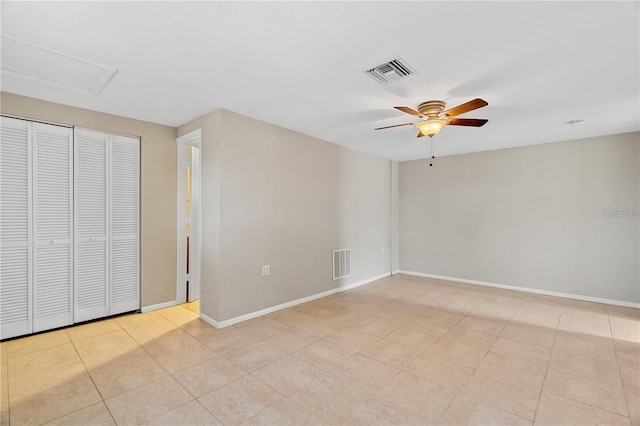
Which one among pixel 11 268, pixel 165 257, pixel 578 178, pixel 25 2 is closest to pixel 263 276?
pixel 165 257

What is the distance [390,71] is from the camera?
7.95ft

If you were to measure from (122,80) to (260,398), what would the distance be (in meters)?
2.90

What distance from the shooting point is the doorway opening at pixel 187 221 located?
4176 millimetres

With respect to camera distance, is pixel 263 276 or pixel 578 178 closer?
pixel 263 276

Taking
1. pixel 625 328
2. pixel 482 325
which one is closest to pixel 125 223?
pixel 482 325

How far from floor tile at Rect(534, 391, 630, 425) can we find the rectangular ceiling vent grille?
10.3 ft

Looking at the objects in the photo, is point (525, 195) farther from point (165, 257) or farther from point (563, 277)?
point (165, 257)

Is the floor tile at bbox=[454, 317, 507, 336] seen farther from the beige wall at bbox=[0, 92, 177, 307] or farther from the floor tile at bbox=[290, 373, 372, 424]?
the beige wall at bbox=[0, 92, 177, 307]

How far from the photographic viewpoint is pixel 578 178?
461 cm

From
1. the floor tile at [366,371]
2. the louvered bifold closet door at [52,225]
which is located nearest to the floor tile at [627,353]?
the floor tile at [366,371]

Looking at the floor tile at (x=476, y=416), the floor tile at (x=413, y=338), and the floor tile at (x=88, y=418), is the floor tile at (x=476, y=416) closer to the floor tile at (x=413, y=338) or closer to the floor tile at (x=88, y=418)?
the floor tile at (x=413, y=338)

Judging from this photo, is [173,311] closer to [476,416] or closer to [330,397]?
[330,397]

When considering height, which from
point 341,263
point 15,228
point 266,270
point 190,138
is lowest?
point 341,263

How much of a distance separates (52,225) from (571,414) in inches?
193
